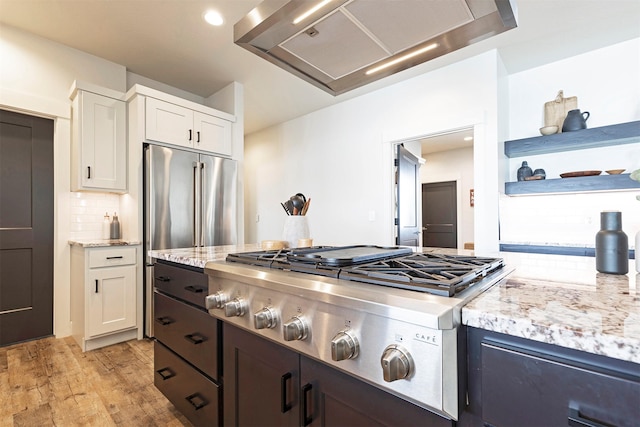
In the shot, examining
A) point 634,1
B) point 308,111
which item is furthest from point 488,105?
point 308,111

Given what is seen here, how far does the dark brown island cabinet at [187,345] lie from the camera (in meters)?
1.23

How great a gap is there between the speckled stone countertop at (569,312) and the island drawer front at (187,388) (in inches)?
42.4

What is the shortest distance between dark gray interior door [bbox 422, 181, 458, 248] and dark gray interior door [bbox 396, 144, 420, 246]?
6.58ft

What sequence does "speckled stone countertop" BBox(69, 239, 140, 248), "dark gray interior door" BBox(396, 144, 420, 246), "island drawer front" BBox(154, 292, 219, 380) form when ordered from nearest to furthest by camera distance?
"island drawer front" BBox(154, 292, 219, 380), "speckled stone countertop" BBox(69, 239, 140, 248), "dark gray interior door" BBox(396, 144, 420, 246)

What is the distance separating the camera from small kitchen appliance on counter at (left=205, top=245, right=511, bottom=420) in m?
0.58

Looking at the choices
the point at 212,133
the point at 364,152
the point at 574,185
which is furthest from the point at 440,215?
the point at 212,133

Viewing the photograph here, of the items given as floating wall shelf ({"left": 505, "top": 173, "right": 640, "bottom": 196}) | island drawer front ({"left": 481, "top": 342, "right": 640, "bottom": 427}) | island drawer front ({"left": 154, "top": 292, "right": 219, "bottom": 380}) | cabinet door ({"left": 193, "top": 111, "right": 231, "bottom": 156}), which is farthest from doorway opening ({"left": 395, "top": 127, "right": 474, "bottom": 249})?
island drawer front ({"left": 481, "top": 342, "right": 640, "bottom": 427})

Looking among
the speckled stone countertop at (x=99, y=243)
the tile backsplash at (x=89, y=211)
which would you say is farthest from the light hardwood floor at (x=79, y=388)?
the tile backsplash at (x=89, y=211)

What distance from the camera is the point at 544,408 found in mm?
503

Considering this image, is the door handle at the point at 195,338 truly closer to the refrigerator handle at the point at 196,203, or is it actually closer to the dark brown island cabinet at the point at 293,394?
the dark brown island cabinet at the point at 293,394

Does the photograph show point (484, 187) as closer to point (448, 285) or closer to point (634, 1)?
point (634, 1)

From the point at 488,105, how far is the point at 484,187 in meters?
0.77

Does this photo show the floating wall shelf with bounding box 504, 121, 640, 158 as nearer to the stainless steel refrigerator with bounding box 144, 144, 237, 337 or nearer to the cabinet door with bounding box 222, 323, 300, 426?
the stainless steel refrigerator with bounding box 144, 144, 237, 337

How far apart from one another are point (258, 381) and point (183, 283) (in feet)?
2.07
